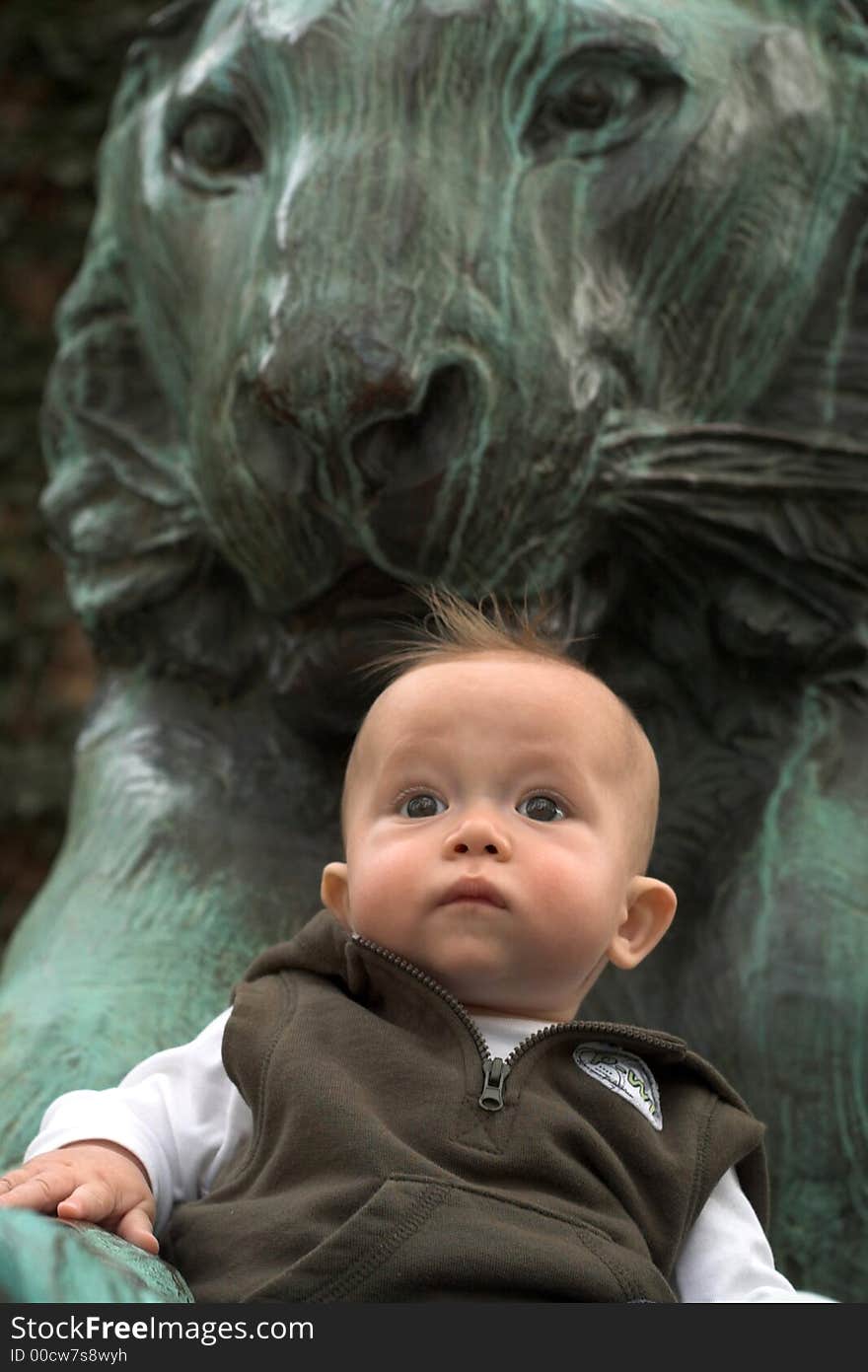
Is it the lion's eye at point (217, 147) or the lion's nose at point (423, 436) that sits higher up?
the lion's eye at point (217, 147)

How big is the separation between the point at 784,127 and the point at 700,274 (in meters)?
0.15

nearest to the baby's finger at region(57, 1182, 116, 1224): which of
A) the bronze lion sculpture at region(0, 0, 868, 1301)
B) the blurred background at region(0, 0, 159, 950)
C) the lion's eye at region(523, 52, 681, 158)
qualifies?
the bronze lion sculpture at region(0, 0, 868, 1301)

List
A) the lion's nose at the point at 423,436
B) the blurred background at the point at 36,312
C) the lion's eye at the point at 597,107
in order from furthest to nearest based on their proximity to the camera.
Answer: the blurred background at the point at 36,312
the lion's eye at the point at 597,107
the lion's nose at the point at 423,436

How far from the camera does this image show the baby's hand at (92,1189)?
5.01 feet

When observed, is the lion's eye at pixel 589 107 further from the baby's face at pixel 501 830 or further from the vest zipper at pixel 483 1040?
the vest zipper at pixel 483 1040

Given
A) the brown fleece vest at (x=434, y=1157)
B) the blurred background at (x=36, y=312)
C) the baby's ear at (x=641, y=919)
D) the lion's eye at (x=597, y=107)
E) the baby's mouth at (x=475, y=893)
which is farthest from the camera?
the blurred background at (x=36, y=312)

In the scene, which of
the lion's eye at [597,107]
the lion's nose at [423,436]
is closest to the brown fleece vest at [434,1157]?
the lion's nose at [423,436]

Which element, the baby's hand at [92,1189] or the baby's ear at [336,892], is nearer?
the baby's hand at [92,1189]

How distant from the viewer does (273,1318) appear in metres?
1.40

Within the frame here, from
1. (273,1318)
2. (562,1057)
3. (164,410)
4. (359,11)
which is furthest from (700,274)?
(273,1318)

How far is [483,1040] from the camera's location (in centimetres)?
163

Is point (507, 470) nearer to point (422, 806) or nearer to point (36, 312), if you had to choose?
point (422, 806)

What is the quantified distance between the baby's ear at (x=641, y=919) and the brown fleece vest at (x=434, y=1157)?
0.25 ft

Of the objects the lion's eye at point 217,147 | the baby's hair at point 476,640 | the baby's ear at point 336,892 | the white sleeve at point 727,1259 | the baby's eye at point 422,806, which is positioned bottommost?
the white sleeve at point 727,1259
